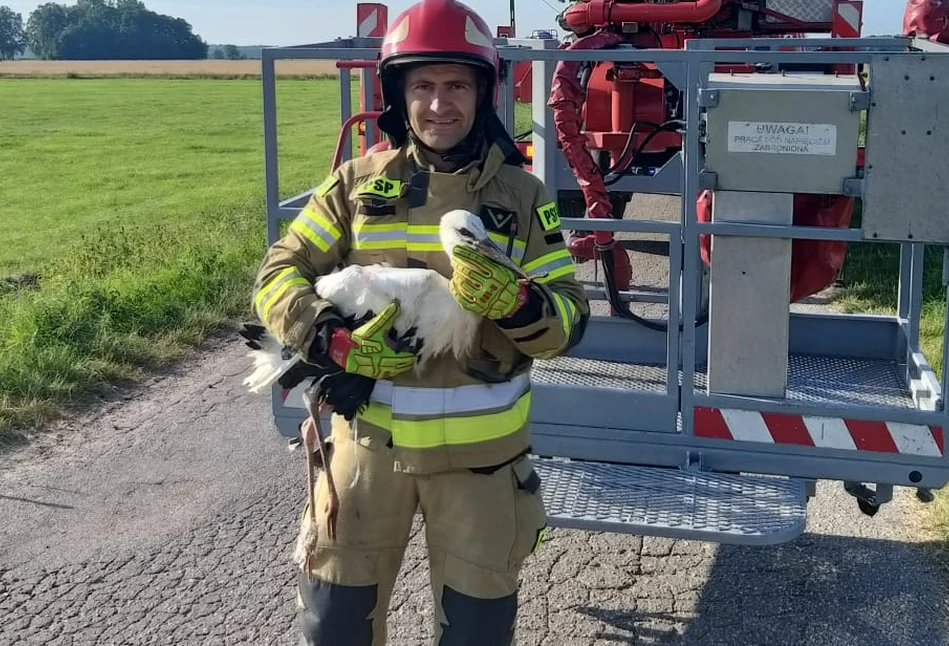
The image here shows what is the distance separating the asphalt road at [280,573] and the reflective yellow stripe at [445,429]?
4.16 ft

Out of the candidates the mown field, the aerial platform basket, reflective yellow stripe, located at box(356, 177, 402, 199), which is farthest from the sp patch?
the mown field

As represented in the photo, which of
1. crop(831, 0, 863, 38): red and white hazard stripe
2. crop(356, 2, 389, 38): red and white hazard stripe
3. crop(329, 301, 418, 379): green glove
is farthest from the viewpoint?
crop(831, 0, 863, 38): red and white hazard stripe

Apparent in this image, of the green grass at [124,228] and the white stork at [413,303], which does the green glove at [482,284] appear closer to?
the white stork at [413,303]

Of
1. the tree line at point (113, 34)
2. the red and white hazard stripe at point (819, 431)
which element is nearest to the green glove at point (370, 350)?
the red and white hazard stripe at point (819, 431)

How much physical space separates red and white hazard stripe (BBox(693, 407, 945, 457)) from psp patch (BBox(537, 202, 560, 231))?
135cm

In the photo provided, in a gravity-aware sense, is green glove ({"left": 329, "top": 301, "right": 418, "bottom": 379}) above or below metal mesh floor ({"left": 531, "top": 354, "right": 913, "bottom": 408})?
above

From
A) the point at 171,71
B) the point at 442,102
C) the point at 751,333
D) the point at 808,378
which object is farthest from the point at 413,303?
the point at 171,71

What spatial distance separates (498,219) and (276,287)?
1.91ft

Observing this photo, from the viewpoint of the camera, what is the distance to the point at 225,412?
602 centimetres

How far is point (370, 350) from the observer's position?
2.46 m

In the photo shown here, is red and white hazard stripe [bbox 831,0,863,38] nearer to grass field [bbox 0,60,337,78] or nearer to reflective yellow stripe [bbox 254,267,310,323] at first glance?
reflective yellow stripe [bbox 254,267,310,323]

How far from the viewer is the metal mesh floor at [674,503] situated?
3.36 meters

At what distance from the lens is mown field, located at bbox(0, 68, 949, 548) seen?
6641 mm

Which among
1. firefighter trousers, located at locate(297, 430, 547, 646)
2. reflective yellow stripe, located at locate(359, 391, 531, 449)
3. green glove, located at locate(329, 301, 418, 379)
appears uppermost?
green glove, located at locate(329, 301, 418, 379)
